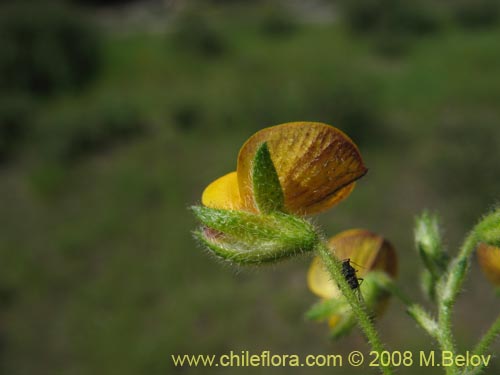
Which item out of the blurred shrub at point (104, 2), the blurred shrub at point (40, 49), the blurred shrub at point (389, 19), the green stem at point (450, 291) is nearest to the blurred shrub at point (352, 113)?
the blurred shrub at point (389, 19)

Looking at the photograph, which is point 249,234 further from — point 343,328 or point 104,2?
point 104,2

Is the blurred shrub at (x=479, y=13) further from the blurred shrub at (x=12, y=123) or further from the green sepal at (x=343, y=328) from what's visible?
the green sepal at (x=343, y=328)

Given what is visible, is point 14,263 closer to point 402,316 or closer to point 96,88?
point 402,316

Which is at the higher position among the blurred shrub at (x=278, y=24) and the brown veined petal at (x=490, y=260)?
the brown veined petal at (x=490, y=260)

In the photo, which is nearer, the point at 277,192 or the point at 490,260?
the point at 277,192

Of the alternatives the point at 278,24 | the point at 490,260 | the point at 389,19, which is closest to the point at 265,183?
the point at 490,260

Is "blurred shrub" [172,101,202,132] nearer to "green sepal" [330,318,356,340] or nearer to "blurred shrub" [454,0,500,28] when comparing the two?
"blurred shrub" [454,0,500,28]
